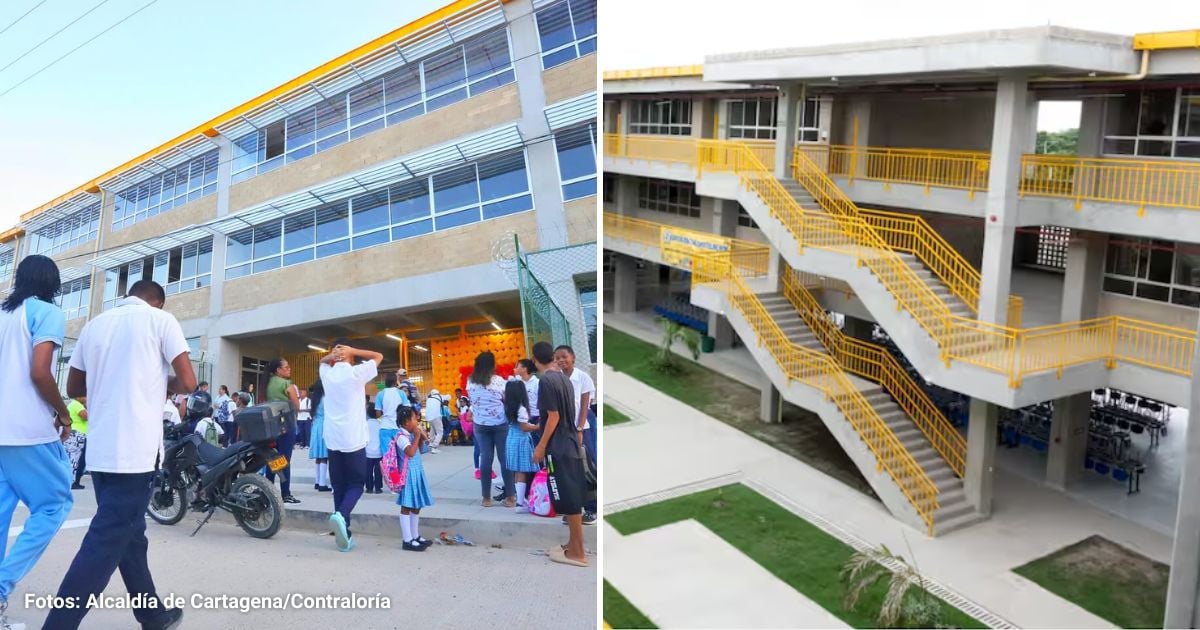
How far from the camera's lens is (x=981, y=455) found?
923 centimetres

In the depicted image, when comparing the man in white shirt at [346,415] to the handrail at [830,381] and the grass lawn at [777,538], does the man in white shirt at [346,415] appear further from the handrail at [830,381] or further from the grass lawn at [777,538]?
the handrail at [830,381]

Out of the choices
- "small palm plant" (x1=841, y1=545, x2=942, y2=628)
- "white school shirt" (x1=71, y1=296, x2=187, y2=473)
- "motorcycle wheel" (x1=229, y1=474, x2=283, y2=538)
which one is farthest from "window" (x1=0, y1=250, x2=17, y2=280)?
"small palm plant" (x1=841, y1=545, x2=942, y2=628)

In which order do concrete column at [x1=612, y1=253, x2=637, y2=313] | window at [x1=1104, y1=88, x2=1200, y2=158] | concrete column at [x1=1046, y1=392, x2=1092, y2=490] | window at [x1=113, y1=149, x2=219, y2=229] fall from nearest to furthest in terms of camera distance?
Answer: 1. window at [x1=113, y1=149, x2=219, y2=229]
2. window at [x1=1104, y1=88, x2=1200, y2=158]
3. concrete column at [x1=1046, y1=392, x2=1092, y2=490]
4. concrete column at [x1=612, y1=253, x2=637, y2=313]

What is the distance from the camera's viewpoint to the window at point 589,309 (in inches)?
159

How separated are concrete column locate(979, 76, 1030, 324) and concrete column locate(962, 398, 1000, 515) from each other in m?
0.91

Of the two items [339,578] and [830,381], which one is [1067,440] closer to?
[830,381]

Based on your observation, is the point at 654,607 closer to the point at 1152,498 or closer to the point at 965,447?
the point at 965,447

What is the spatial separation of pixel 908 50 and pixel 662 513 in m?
5.13

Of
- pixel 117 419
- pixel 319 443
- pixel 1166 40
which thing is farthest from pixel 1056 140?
pixel 117 419

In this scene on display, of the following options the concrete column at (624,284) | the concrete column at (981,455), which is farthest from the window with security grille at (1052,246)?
the concrete column at (624,284)

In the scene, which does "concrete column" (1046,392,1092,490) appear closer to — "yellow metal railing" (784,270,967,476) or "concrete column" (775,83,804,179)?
"yellow metal railing" (784,270,967,476)

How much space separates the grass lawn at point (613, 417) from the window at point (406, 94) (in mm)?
8092

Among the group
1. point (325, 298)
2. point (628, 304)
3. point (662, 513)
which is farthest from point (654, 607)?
point (628, 304)

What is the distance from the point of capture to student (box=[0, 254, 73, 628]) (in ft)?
10.3
